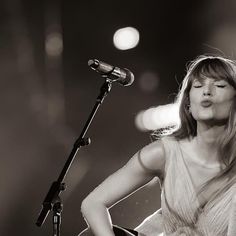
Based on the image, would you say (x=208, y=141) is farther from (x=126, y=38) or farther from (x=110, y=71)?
(x=126, y=38)

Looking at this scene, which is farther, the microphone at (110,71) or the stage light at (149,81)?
the stage light at (149,81)

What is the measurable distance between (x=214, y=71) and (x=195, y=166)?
52 cm

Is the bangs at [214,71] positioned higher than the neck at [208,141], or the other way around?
the bangs at [214,71]

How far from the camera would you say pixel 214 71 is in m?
2.57

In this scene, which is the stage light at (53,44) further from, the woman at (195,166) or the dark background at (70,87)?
the woman at (195,166)

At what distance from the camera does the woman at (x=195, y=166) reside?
2.55 m

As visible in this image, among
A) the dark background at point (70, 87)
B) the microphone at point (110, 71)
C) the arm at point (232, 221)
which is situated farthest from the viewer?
the dark background at point (70, 87)

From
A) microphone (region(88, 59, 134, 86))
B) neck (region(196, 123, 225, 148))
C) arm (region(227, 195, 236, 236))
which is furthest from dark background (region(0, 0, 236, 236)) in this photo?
arm (region(227, 195, 236, 236))

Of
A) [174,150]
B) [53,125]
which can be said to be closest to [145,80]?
[53,125]

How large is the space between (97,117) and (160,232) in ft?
7.94

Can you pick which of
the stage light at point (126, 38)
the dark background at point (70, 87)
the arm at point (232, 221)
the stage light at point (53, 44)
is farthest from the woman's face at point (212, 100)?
the stage light at point (53, 44)

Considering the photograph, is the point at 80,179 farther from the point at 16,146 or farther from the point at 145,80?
the point at 145,80

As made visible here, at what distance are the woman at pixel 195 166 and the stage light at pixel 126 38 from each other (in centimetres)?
226

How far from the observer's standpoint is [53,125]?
4.91 meters
